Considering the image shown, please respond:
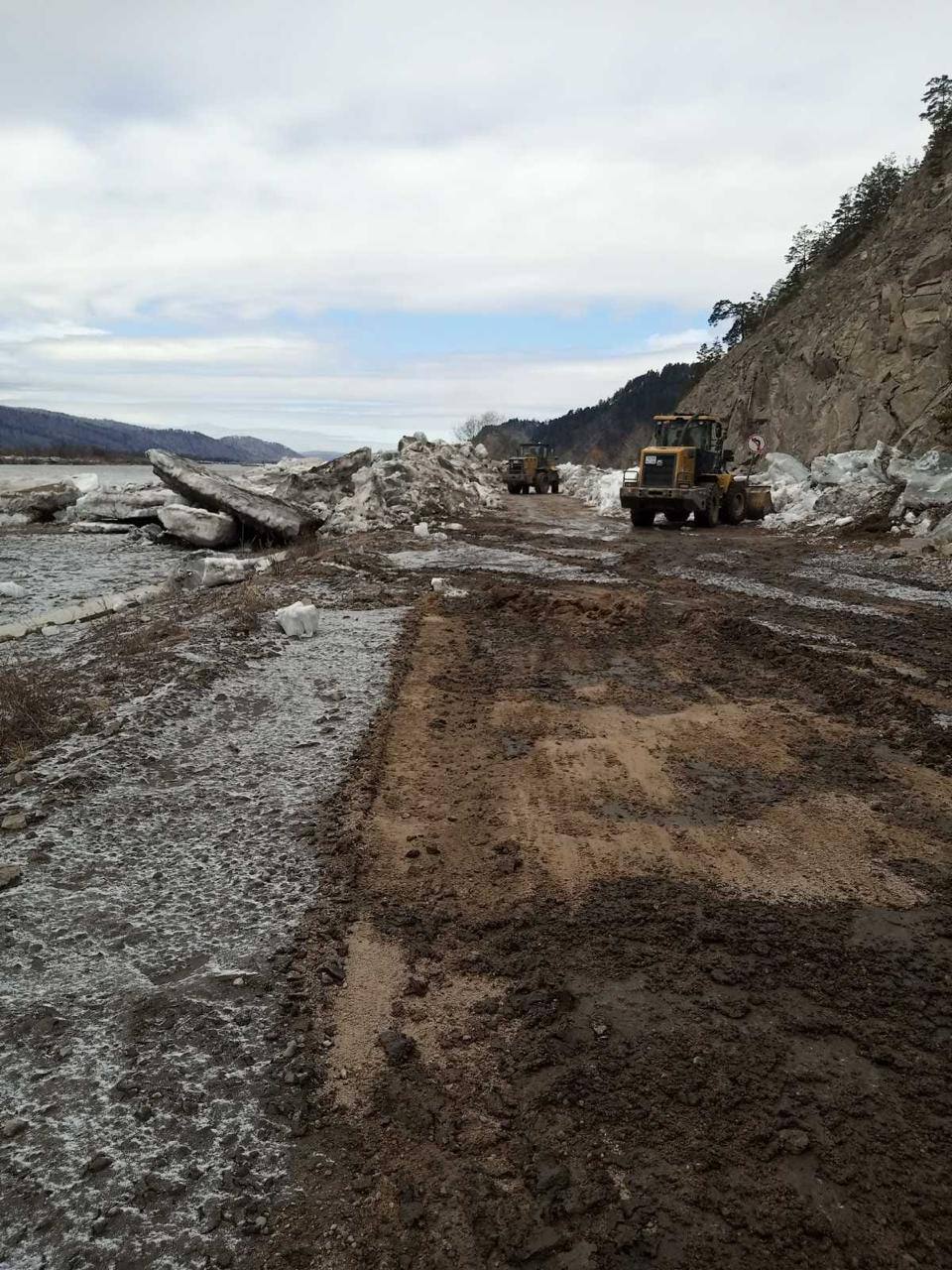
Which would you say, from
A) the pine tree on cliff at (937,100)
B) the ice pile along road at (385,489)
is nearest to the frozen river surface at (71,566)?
the ice pile along road at (385,489)

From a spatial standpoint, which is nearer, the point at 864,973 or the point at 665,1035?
the point at 665,1035

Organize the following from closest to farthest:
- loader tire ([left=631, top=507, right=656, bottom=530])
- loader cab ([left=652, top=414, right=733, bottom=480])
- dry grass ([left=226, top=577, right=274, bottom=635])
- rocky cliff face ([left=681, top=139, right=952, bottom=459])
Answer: dry grass ([left=226, top=577, right=274, bottom=635])
loader cab ([left=652, top=414, right=733, bottom=480])
loader tire ([left=631, top=507, right=656, bottom=530])
rocky cliff face ([left=681, top=139, right=952, bottom=459])

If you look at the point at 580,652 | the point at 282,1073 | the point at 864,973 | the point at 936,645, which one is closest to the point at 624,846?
the point at 864,973

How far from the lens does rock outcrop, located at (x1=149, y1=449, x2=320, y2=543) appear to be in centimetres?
1714

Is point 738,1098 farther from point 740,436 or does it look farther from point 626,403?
point 626,403

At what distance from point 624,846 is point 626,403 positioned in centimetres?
11211

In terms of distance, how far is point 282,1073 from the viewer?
2.41m

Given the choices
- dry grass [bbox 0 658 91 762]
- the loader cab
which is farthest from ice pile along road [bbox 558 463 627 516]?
dry grass [bbox 0 658 91 762]

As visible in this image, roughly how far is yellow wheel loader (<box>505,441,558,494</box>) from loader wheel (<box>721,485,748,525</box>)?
52.2ft

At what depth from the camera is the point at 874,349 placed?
26.7 m

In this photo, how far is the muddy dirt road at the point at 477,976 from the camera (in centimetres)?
198

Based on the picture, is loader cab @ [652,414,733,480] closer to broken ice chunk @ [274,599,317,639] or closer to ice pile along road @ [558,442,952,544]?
ice pile along road @ [558,442,952,544]

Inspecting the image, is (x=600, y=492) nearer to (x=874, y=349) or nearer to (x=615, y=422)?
(x=874, y=349)

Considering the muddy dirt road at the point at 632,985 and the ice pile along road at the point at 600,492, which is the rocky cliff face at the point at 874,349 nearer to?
the ice pile along road at the point at 600,492
